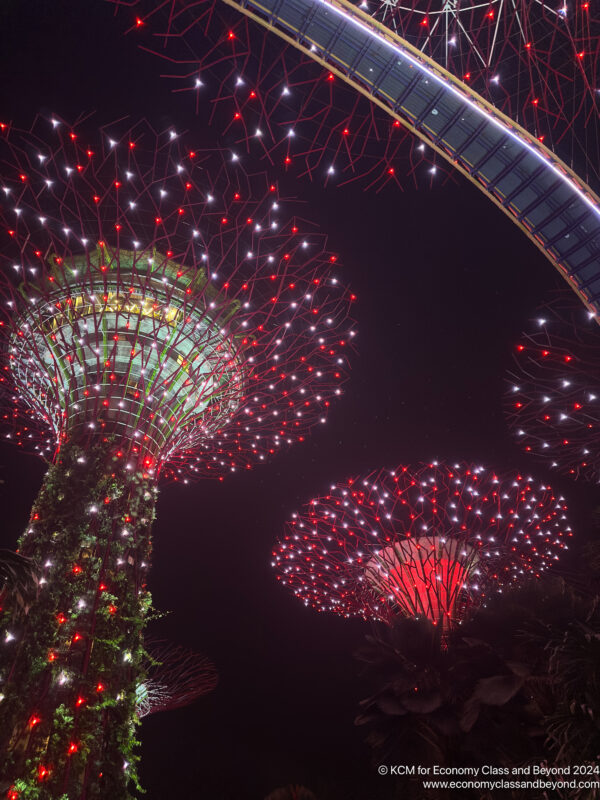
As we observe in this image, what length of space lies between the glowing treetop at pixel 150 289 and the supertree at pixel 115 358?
4cm

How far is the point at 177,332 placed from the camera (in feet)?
41.0

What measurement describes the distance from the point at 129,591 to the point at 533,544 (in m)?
10.7

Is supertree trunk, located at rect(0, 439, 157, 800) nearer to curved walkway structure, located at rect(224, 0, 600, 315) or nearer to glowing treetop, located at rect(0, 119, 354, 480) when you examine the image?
glowing treetop, located at rect(0, 119, 354, 480)

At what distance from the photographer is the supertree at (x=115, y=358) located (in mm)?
9070

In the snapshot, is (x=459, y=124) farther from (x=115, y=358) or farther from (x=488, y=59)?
(x=115, y=358)

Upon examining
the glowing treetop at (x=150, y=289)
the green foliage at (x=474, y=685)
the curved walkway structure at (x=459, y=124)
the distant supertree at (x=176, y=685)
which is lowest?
the green foliage at (x=474, y=685)

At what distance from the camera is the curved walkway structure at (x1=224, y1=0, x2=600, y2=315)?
6789 millimetres

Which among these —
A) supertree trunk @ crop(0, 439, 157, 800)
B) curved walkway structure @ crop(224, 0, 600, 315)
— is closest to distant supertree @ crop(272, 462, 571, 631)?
supertree trunk @ crop(0, 439, 157, 800)

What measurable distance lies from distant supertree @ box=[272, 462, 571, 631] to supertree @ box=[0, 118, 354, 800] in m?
4.27

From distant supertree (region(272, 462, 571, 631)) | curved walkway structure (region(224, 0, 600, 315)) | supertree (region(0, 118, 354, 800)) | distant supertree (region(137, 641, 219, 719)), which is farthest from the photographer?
distant supertree (region(137, 641, 219, 719))

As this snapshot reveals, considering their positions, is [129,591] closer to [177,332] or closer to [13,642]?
[13,642]

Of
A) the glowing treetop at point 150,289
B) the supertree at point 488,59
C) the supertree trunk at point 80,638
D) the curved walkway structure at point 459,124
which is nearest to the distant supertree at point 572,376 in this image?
the curved walkway structure at point 459,124

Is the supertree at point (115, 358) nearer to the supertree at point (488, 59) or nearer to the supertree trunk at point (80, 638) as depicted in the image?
the supertree trunk at point (80, 638)

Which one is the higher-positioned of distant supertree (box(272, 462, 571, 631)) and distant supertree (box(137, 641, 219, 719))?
distant supertree (box(272, 462, 571, 631))
